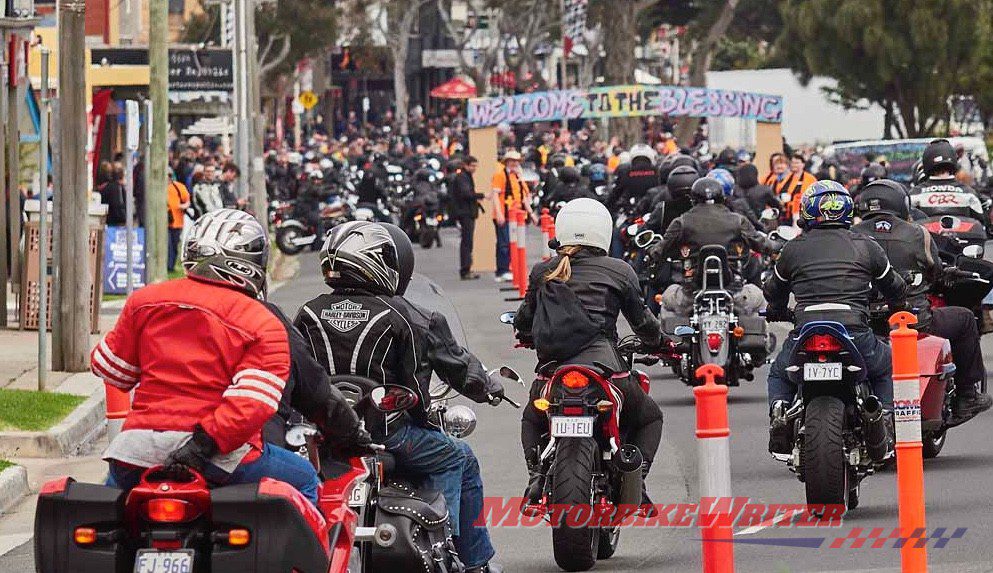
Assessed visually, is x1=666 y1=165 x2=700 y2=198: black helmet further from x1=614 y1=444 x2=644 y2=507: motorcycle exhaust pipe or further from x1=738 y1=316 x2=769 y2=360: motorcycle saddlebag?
x1=614 y1=444 x2=644 y2=507: motorcycle exhaust pipe

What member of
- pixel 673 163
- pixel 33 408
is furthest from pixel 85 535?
pixel 673 163

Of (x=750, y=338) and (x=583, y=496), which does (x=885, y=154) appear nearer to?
(x=750, y=338)

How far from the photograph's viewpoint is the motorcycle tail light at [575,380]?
8.95 metres

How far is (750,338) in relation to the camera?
16047 millimetres

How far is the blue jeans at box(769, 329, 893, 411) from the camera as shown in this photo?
10.3m

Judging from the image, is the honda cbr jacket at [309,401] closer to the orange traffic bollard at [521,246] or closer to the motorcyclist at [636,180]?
the orange traffic bollard at [521,246]

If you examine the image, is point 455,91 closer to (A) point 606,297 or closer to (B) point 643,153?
(B) point 643,153

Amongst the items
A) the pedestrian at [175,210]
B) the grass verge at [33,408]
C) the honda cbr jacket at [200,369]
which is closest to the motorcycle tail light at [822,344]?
the honda cbr jacket at [200,369]

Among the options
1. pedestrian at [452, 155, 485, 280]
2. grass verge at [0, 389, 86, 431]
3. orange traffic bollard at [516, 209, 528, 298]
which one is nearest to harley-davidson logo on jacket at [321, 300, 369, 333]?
grass verge at [0, 389, 86, 431]

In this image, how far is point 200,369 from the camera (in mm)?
6227

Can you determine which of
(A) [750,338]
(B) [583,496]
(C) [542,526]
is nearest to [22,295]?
(A) [750,338]

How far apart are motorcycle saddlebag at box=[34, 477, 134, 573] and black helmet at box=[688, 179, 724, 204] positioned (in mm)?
10440

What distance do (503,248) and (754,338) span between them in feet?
44.2

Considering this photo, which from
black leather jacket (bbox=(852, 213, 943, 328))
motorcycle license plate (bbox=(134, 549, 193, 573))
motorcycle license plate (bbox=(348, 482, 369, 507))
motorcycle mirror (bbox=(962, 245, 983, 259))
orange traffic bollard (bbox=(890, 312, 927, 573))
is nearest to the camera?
motorcycle license plate (bbox=(134, 549, 193, 573))
